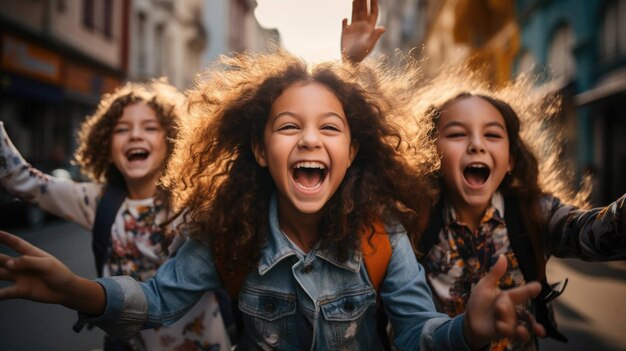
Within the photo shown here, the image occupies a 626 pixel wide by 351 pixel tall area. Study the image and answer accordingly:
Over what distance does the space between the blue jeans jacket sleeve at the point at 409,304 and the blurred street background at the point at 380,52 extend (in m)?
0.96

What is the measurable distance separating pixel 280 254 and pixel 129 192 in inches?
50.0

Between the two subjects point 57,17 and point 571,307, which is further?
point 57,17

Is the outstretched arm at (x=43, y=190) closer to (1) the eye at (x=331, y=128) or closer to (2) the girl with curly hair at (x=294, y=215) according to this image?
(2) the girl with curly hair at (x=294, y=215)

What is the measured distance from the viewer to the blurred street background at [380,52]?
4500 mm

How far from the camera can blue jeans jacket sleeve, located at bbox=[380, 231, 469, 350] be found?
63.5 inches

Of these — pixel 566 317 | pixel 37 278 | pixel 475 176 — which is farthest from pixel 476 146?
pixel 566 317

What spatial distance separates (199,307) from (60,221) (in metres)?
9.79

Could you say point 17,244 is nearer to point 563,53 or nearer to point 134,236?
point 134,236

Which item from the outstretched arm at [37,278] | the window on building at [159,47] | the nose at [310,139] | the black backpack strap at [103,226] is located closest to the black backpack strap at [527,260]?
the nose at [310,139]

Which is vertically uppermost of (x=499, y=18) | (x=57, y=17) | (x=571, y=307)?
(x=499, y=18)

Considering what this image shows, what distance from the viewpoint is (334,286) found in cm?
190

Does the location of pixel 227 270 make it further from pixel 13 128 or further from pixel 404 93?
pixel 13 128

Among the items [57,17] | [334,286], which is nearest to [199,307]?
[334,286]

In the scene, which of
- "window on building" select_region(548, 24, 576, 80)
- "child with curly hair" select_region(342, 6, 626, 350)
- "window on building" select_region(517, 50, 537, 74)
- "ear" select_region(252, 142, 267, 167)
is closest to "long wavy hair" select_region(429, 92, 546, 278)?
"child with curly hair" select_region(342, 6, 626, 350)
